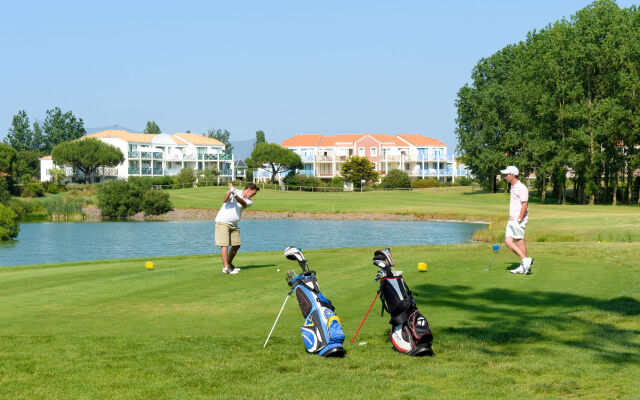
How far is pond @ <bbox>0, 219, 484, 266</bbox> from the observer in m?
42.8

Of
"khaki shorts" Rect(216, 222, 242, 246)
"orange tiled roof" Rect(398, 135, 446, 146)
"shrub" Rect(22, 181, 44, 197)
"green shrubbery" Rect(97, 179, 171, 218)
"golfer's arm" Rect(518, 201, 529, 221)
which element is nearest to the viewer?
"golfer's arm" Rect(518, 201, 529, 221)

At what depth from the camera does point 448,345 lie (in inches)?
351

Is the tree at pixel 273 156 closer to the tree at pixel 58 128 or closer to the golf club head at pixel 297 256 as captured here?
the tree at pixel 58 128

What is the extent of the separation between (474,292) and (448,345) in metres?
4.26

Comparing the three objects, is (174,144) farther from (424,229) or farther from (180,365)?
(180,365)

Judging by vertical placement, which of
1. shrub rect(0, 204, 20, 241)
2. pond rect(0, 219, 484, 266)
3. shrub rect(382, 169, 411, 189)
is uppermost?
shrub rect(382, 169, 411, 189)

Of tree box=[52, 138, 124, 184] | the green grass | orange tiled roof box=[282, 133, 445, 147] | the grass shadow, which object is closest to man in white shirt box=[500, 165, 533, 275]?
the grass shadow

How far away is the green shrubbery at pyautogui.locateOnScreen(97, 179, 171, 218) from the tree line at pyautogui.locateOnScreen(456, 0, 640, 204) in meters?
43.4

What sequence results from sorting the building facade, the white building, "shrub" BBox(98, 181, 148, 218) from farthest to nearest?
the building facade < the white building < "shrub" BBox(98, 181, 148, 218)

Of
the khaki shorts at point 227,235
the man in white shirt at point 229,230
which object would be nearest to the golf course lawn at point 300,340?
the man in white shirt at point 229,230

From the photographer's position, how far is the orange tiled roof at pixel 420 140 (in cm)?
15375

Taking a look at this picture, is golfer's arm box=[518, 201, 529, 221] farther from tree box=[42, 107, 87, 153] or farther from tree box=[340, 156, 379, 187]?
tree box=[42, 107, 87, 153]

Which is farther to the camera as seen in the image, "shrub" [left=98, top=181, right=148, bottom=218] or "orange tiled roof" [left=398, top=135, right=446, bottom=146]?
"orange tiled roof" [left=398, top=135, right=446, bottom=146]

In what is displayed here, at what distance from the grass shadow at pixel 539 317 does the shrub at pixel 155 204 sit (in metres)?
68.1
